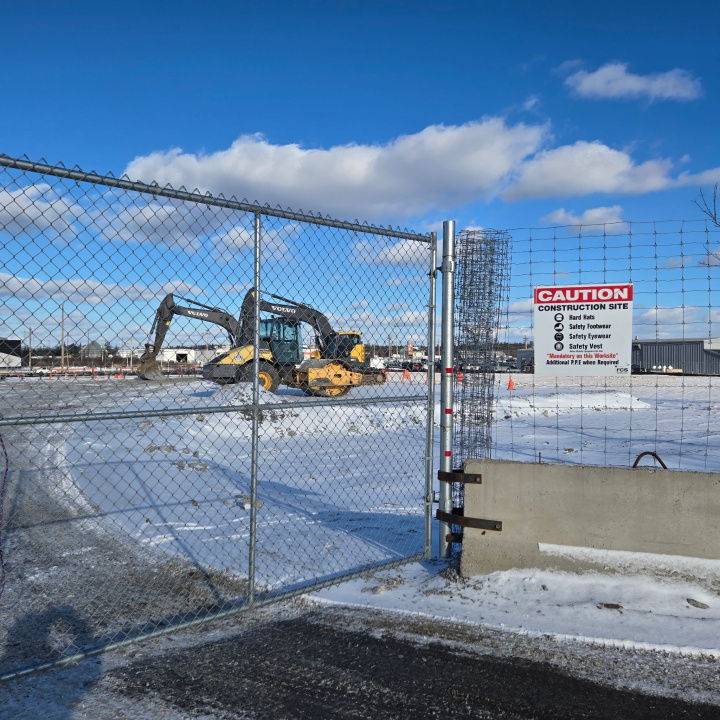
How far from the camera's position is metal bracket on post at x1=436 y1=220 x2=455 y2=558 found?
584 centimetres

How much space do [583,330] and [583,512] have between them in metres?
1.64

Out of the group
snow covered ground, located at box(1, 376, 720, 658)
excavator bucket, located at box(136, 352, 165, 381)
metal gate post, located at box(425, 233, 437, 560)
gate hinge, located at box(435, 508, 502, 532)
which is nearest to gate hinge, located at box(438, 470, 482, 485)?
metal gate post, located at box(425, 233, 437, 560)

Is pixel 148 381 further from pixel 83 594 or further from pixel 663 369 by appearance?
pixel 663 369

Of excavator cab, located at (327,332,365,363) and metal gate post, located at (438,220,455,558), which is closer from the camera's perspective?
metal gate post, located at (438,220,455,558)

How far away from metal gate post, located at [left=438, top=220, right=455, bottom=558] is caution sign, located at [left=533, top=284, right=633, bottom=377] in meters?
0.78

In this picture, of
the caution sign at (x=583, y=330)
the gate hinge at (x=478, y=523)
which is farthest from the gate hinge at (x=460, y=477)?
the caution sign at (x=583, y=330)

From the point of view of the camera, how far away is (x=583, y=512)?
5.17 m

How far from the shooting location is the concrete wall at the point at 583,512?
4.98 metres

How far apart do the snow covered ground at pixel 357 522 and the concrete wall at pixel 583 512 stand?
0.12 metres

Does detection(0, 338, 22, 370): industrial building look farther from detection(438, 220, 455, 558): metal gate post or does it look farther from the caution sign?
the caution sign

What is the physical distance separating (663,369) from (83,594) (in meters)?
43.5

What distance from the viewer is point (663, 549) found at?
5016 mm

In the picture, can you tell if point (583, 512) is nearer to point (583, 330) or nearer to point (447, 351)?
point (583, 330)

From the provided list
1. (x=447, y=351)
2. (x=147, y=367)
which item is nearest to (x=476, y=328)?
(x=447, y=351)
